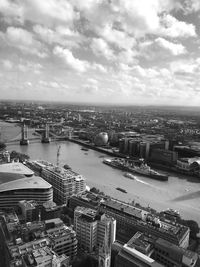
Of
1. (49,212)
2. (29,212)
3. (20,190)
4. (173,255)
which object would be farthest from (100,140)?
(173,255)

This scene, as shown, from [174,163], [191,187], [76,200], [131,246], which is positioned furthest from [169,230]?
[174,163]

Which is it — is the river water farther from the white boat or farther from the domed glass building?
the domed glass building

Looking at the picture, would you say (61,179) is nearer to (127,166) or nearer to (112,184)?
(112,184)

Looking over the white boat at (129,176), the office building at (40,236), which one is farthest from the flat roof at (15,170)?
the white boat at (129,176)

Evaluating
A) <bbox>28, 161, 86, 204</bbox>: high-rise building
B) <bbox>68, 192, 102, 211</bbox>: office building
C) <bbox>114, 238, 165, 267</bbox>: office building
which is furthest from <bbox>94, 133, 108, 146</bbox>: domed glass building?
<bbox>114, 238, 165, 267</bbox>: office building

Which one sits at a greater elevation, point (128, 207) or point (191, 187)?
point (128, 207)

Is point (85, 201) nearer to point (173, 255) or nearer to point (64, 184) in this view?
point (64, 184)
